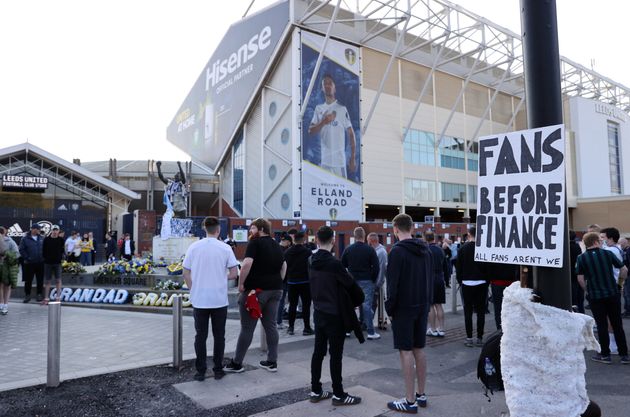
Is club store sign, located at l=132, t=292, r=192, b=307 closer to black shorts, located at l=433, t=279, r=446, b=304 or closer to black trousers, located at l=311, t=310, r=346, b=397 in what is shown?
black shorts, located at l=433, t=279, r=446, b=304

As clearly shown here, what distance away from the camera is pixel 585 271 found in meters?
6.34

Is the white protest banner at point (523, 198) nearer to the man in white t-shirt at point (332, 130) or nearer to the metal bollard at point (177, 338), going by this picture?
the metal bollard at point (177, 338)

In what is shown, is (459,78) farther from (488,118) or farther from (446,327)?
(446,327)

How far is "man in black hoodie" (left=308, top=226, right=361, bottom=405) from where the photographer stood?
4.63 m

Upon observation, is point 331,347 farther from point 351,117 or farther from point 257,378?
point 351,117

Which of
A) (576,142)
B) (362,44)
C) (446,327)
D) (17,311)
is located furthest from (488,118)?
(17,311)

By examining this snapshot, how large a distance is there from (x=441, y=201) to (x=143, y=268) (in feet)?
98.2

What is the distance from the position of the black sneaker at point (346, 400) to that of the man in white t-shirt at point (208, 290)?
1.72 metres

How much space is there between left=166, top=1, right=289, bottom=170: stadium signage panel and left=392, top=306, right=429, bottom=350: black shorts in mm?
27530

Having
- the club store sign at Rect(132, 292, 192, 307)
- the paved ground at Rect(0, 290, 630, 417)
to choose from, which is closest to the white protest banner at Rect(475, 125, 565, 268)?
the paved ground at Rect(0, 290, 630, 417)

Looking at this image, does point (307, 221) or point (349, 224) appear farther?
point (349, 224)

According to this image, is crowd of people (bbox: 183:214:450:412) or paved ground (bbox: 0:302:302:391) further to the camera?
paved ground (bbox: 0:302:302:391)

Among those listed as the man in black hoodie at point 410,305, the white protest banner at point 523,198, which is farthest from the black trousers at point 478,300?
the white protest banner at point 523,198

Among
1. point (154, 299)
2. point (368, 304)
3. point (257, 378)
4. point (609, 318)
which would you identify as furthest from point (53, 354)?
point (609, 318)
